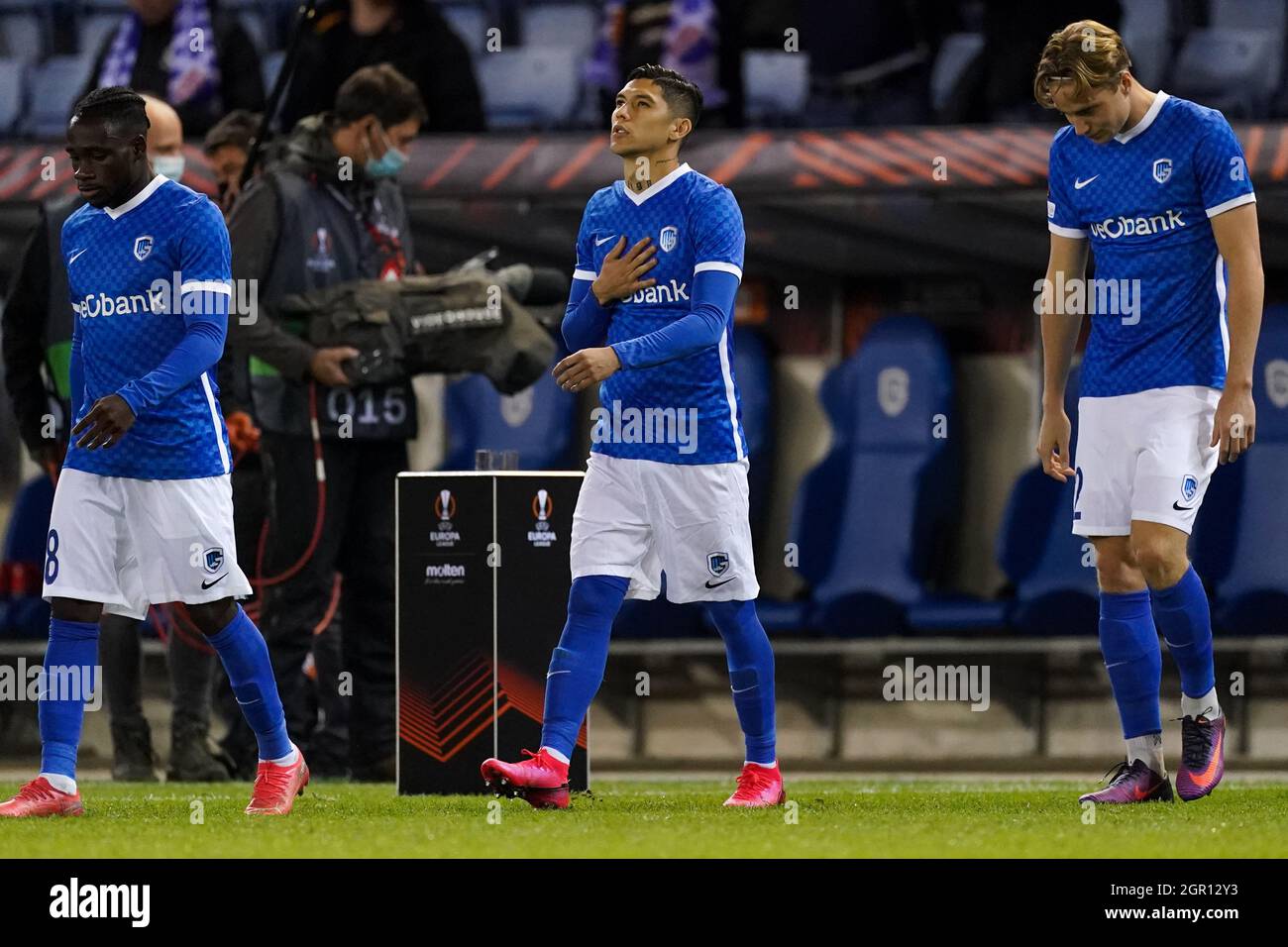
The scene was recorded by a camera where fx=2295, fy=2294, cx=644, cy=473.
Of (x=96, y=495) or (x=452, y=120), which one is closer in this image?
(x=96, y=495)

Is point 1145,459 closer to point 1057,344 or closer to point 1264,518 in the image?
point 1057,344

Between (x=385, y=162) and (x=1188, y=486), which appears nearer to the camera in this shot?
(x=1188, y=486)

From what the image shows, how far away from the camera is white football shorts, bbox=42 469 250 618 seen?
523 centimetres

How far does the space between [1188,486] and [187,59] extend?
19.2 feet

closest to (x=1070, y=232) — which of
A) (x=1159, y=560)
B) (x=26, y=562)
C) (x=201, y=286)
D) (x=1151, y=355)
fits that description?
(x=1151, y=355)

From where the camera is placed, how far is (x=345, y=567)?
282 inches

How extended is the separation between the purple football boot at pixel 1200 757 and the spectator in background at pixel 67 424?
10.3 feet

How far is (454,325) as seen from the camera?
7.16 m

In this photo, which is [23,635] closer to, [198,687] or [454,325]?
[198,687]

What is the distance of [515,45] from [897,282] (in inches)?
99.8

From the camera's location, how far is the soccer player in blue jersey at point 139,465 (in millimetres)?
5234

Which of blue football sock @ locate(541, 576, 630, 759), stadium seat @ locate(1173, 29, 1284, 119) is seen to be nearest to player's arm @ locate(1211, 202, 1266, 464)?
blue football sock @ locate(541, 576, 630, 759)

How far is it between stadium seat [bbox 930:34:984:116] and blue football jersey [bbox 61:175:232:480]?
221 inches
